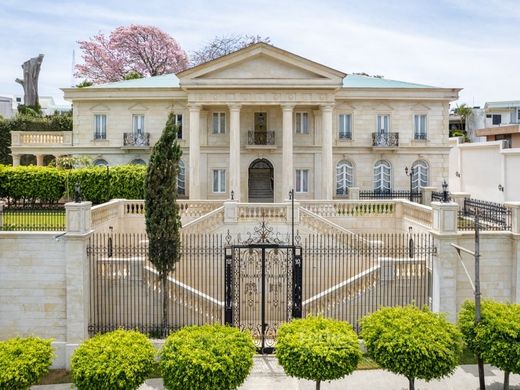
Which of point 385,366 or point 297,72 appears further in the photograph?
point 297,72

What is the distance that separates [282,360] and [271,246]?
382 cm

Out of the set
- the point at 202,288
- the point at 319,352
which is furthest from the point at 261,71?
the point at 319,352

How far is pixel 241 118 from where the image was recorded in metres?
30.2

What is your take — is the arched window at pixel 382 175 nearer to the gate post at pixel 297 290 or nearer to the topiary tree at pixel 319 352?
the gate post at pixel 297 290

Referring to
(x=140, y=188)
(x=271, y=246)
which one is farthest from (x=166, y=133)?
(x=140, y=188)

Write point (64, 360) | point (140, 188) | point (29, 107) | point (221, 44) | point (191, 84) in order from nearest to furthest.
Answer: point (64, 360), point (140, 188), point (191, 84), point (29, 107), point (221, 44)

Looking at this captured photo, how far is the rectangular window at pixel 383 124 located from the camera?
99.8 ft

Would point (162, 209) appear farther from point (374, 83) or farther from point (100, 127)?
point (374, 83)

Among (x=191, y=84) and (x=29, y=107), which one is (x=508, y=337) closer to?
(x=191, y=84)

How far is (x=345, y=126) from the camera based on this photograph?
30469mm

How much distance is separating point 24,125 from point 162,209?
104 feet

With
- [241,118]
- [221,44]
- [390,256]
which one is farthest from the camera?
[221,44]

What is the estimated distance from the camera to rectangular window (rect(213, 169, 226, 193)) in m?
30.1

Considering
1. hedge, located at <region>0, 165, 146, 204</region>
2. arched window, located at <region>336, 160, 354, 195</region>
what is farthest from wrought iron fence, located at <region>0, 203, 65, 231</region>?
arched window, located at <region>336, 160, 354, 195</region>
